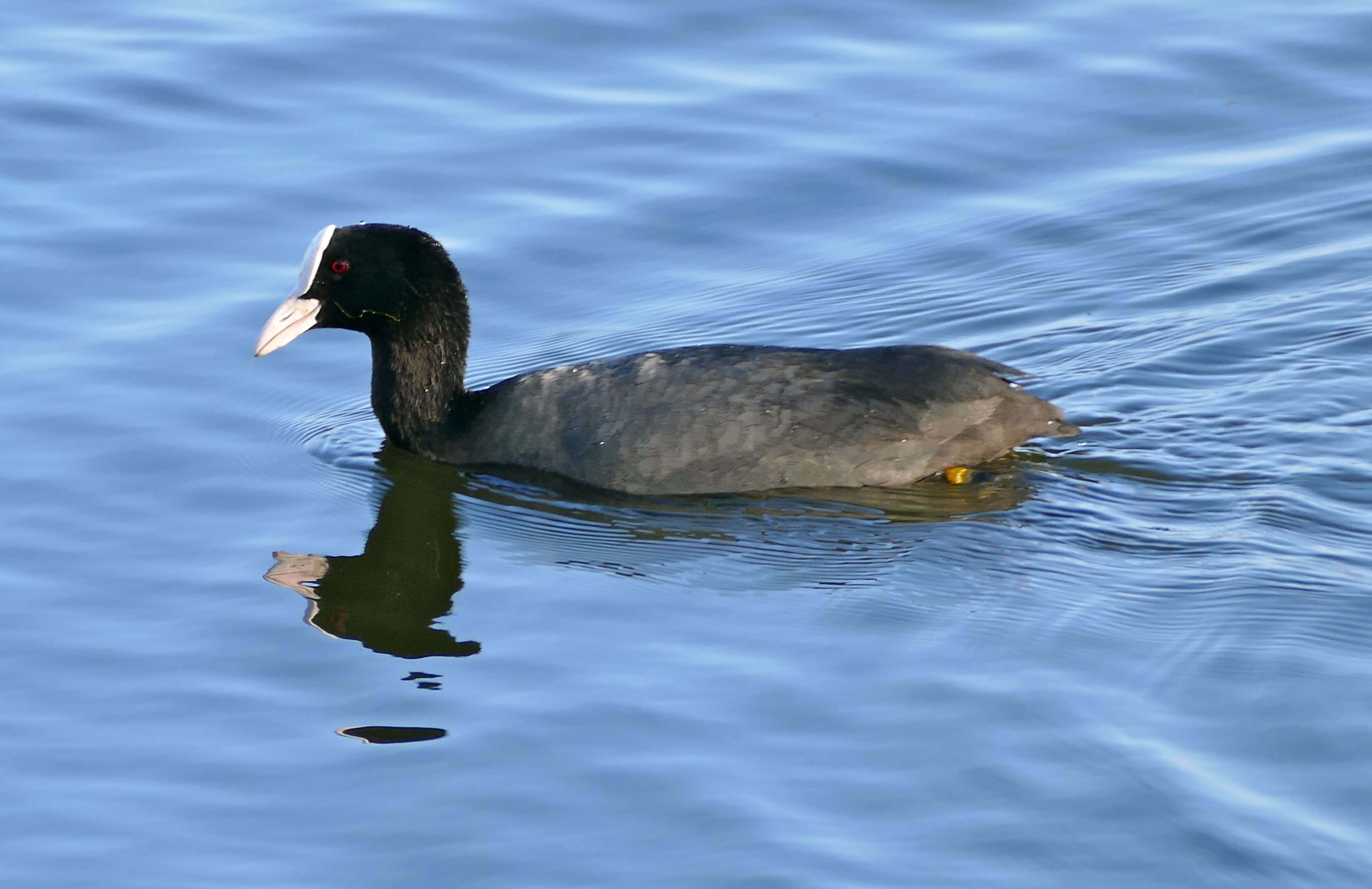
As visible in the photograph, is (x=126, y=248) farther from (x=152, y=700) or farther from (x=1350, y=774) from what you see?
(x=1350, y=774)

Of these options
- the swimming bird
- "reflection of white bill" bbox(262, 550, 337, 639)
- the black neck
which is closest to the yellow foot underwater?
the swimming bird

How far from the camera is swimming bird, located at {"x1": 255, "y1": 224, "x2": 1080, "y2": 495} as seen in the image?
7.84 metres

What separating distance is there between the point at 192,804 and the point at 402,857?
A: 0.75m

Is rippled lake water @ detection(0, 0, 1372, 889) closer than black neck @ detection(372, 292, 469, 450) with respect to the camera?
Yes

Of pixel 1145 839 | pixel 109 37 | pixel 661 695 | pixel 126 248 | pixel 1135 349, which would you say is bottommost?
pixel 1145 839

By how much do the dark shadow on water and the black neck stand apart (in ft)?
0.91

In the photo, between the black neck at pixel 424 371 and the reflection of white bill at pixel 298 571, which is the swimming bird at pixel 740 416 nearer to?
the black neck at pixel 424 371

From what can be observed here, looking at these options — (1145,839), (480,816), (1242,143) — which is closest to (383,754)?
(480,816)

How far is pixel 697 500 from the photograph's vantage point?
25.8 feet

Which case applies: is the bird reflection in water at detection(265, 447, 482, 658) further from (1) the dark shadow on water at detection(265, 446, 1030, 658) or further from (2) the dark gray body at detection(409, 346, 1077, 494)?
(2) the dark gray body at detection(409, 346, 1077, 494)

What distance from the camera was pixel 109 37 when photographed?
502 inches

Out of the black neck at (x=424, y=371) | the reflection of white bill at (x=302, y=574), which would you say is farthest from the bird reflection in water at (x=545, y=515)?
the black neck at (x=424, y=371)

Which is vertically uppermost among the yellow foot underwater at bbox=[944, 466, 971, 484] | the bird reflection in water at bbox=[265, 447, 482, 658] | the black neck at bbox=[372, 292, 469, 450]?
the black neck at bbox=[372, 292, 469, 450]

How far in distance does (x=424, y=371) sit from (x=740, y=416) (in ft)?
5.09
